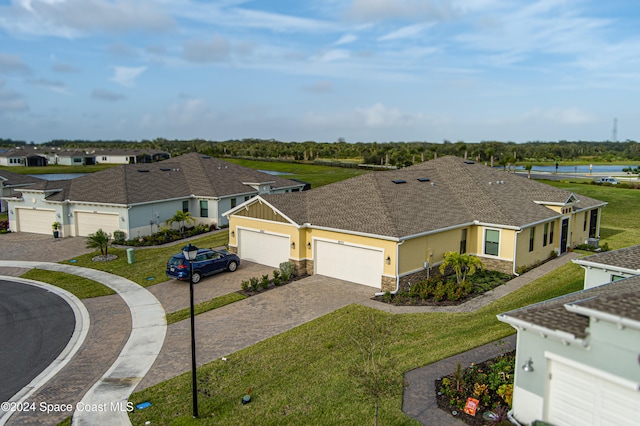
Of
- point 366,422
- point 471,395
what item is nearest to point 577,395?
point 471,395

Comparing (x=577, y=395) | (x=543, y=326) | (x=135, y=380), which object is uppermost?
(x=543, y=326)

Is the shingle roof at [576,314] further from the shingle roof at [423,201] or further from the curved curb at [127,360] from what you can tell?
the shingle roof at [423,201]

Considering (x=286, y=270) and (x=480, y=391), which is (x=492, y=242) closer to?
(x=286, y=270)

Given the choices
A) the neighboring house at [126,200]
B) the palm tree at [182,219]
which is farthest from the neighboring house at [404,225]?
the neighboring house at [126,200]

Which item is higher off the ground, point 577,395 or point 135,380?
point 577,395

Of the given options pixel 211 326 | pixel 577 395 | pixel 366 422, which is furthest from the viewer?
pixel 211 326

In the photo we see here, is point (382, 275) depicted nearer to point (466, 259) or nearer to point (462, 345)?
point (466, 259)
